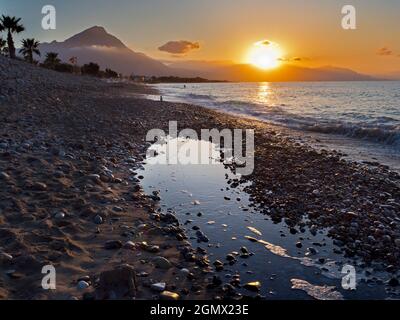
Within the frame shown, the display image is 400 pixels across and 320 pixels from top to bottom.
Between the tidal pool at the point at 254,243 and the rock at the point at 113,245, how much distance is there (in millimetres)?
1496

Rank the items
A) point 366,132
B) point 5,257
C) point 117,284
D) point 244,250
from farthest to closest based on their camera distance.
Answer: point 366,132
point 244,250
point 5,257
point 117,284

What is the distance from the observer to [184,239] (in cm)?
727

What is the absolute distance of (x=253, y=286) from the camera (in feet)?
18.6

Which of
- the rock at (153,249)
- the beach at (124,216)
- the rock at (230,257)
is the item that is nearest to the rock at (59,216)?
the beach at (124,216)

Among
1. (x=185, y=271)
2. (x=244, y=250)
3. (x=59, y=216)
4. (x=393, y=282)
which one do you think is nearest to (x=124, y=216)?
(x=59, y=216)

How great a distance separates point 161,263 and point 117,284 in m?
1.11

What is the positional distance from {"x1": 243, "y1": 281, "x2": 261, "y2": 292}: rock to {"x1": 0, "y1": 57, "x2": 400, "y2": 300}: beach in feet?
0.56

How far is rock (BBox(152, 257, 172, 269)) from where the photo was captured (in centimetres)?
603

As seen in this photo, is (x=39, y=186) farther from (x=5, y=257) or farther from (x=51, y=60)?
(x=51, y=60)

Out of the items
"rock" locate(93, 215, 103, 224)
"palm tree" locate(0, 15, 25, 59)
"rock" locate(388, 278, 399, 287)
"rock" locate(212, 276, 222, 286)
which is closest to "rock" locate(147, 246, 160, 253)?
"rock" locate(212, 276, 222, 286)

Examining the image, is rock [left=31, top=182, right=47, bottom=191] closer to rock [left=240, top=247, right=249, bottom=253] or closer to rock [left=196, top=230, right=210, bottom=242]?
rock [left=196, top=230, right=210, bottom=242]

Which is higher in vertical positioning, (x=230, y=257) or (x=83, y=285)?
(x=83, y=285)

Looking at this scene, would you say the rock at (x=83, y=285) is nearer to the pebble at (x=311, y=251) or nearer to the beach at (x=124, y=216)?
the beach at (x=124, y=216)

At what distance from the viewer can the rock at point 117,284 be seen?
16.2 ft
